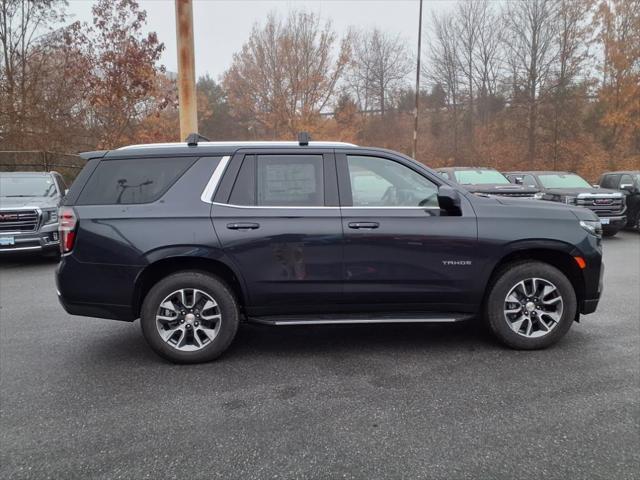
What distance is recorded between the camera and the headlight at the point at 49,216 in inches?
343

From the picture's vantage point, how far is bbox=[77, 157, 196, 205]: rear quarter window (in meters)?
3.98

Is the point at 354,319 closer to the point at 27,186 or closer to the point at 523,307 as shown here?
the point at 523,307

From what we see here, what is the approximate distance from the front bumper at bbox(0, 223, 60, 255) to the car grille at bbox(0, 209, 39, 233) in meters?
0.12

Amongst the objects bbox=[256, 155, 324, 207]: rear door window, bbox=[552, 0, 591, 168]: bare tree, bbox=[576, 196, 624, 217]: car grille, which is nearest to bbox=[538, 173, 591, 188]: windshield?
bbox=[576, 196, 624, 217]: car grille

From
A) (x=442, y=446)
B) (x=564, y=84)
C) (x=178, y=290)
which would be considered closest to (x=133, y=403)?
(x=178, y=290)

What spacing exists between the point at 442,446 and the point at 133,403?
7.00 ft

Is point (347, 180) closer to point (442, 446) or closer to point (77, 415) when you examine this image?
point (442, 446)

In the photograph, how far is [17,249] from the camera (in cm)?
837

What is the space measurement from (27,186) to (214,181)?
777 centimetres

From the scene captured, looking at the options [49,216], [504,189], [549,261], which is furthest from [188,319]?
[504,189]

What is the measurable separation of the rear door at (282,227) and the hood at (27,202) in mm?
5991

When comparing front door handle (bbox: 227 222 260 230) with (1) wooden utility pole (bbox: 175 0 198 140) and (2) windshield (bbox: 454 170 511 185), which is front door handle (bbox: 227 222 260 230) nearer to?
(1) wooden utility pole (bbox: 175 0 198 140)

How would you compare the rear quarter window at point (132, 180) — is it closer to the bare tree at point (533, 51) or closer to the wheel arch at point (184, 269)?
the wheel arch at point (184, 269)

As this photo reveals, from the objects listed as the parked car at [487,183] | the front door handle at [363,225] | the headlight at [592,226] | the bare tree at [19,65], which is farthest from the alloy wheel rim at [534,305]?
the bare tree at [19,65]
